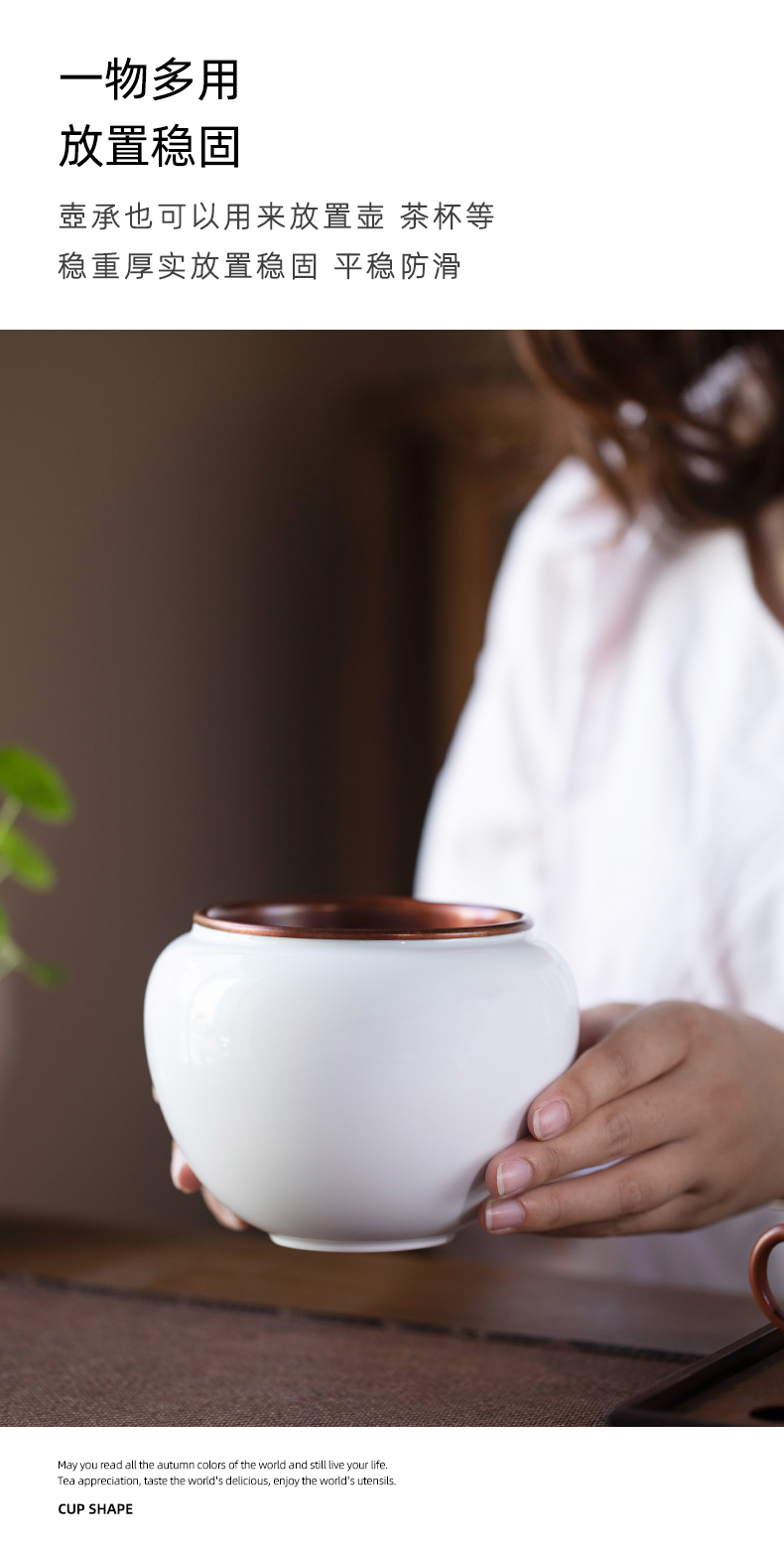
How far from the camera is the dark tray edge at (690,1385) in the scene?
1.33ft

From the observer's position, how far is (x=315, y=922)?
0.49 meters

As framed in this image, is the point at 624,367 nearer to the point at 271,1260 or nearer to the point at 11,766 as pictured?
the point at 11,766

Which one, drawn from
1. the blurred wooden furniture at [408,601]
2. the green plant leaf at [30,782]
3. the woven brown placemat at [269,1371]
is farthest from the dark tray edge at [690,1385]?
the blurred wooden furniture at [408,601]

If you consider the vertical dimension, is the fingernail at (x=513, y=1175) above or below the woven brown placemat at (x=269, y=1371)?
above

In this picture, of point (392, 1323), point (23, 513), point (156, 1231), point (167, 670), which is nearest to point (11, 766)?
point (156, 1231)

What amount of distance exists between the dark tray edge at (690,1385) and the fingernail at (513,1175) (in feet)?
0.24

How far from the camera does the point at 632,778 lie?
3.21ft

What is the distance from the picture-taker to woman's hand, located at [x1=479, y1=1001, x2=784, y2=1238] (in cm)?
43

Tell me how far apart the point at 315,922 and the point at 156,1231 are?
28 cm

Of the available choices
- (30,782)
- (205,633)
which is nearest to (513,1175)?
(30,782)

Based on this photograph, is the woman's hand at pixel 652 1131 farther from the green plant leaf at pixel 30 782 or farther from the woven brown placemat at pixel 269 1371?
the green plant leaf at pixel 30 782

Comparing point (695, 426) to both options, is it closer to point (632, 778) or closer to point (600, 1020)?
point (632, 778)

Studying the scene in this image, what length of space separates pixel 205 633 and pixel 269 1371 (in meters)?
1.67

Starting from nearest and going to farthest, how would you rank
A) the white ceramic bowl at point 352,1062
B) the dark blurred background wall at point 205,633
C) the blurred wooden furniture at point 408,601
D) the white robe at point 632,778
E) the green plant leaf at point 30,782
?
1. the white ceramic bowl at point 352,1062
2. the green plant leaf at point 30,782
3. the white robe at point 632,778
4. the dark blurred background wall at point 205,633
5. the blurred wooden furniture at point 408,601
